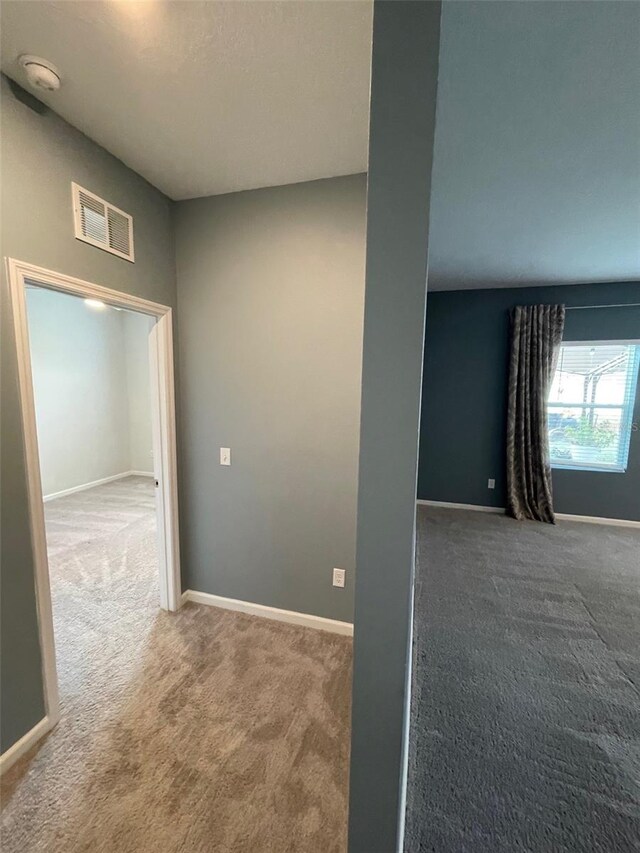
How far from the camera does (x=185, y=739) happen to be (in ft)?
5.00

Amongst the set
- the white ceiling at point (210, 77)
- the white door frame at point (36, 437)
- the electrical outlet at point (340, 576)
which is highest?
the white ceiling at point (210, 77)

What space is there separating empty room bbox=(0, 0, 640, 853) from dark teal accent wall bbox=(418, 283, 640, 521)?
36.7 inches

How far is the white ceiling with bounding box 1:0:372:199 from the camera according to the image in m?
1.10

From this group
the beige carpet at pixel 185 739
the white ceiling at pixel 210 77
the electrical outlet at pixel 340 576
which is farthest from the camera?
the electrical outlet at pixel 340 576

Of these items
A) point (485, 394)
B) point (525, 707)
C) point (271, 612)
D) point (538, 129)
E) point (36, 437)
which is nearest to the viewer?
point (36, 437)

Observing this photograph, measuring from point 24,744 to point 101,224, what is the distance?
231 cm

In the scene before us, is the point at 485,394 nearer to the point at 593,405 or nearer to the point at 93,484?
the point at 593,405

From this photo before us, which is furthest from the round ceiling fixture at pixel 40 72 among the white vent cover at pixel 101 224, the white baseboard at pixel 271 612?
the white baseboard at pixel 271 612

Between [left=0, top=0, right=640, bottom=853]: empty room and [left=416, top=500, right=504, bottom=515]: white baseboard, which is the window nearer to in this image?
[left=416, top=500, right=504, bottom=515]: white baseboard

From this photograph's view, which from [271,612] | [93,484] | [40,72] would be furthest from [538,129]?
[93,484]

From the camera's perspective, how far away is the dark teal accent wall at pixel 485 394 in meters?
3.88

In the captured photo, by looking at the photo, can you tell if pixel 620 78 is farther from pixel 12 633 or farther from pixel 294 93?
pixel 12 633

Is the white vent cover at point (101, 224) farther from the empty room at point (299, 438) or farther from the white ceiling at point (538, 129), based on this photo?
the white ceiling at point (538, 129)

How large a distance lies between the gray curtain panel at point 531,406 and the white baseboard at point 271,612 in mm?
2917
